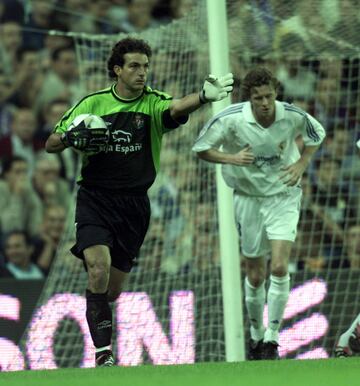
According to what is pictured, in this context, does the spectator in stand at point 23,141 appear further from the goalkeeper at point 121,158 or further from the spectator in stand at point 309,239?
the goalkeeper at point 121,158

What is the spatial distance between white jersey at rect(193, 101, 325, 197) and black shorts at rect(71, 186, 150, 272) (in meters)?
1.15

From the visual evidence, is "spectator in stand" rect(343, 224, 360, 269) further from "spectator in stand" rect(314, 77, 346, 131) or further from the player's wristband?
the player's wristband

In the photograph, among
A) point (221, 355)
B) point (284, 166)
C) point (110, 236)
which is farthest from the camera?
point (221, 355)

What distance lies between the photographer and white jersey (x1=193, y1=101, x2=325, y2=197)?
876cm

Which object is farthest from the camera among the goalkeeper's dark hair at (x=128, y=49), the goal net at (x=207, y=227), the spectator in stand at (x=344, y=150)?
the spectator in stand at (x=344, y=150)

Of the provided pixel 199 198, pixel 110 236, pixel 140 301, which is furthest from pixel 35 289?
pixel 110 236

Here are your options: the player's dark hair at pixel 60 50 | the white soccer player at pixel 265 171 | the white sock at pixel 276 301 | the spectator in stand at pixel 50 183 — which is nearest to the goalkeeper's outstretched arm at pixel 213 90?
the white soccer player at pixel 265 171

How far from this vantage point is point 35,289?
1062 centimetres

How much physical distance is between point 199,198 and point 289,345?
1.52 meters

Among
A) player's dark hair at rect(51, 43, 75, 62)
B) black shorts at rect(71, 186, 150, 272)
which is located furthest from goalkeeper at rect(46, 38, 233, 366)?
player's dark hair at rect(51, 43, 75, 62)

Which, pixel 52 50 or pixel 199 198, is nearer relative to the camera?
pixel 199 198

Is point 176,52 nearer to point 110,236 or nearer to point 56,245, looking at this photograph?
point 56,245

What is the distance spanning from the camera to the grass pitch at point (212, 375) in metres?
5.30

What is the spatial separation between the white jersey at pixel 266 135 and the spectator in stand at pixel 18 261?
10.9ft
